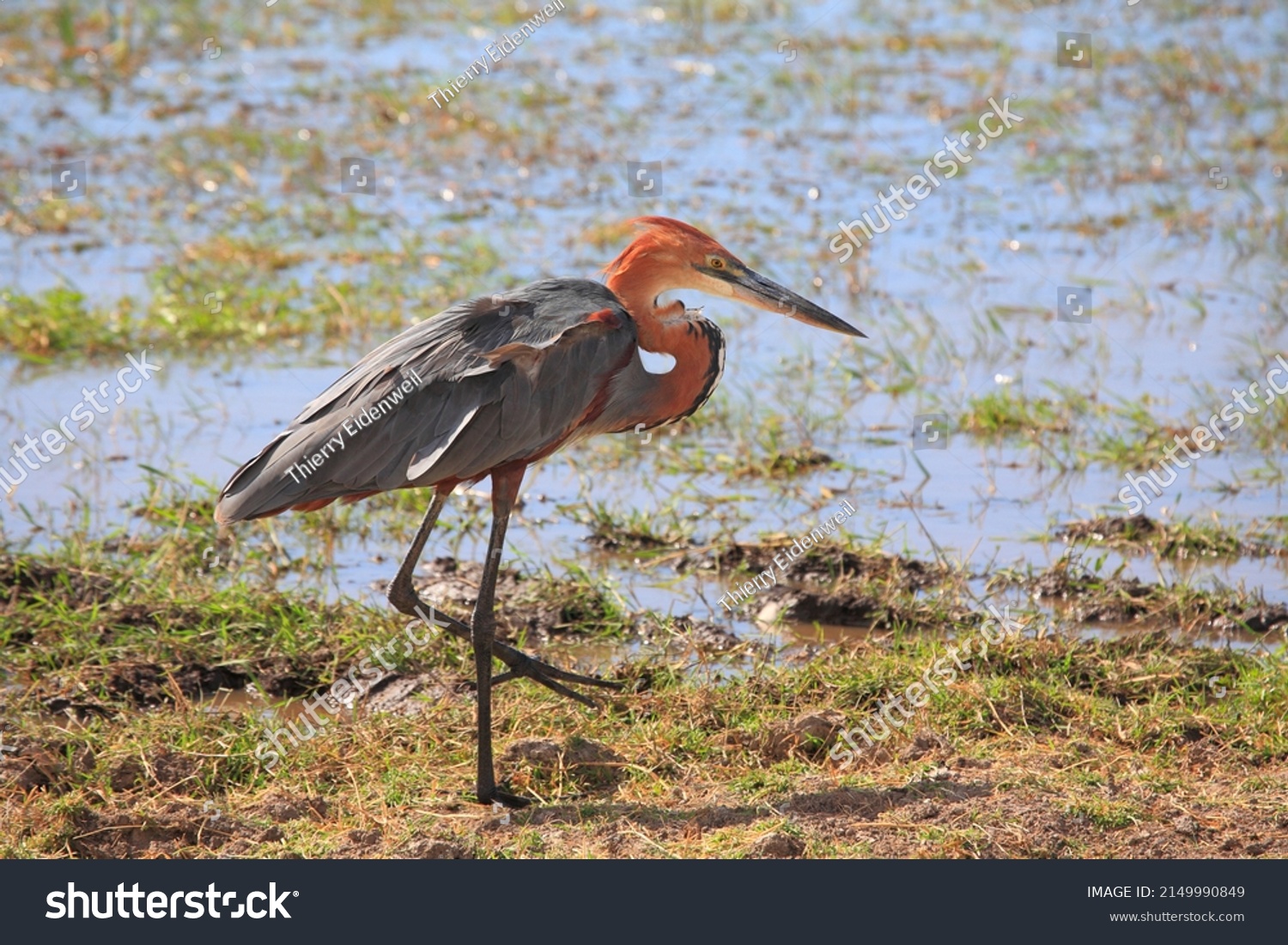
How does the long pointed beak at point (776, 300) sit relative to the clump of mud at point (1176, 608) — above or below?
above

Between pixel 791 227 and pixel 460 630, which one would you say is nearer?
pixel 460 630

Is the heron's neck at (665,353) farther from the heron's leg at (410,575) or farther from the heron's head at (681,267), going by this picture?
the heron's leg at (410,575)

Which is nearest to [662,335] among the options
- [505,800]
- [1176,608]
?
[505,800]

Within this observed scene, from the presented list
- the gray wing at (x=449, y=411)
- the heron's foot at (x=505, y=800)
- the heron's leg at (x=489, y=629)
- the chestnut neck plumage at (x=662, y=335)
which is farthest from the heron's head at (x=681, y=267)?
the heron's foot at (x=505, y=800)

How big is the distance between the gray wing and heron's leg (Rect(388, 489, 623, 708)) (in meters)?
0.23

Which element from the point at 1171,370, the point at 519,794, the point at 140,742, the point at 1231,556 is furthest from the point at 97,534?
the point at 1171,370

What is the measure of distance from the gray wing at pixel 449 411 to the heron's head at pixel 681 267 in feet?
0.69

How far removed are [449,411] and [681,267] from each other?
0.92m

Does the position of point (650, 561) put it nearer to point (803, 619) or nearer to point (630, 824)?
point (803, 619)

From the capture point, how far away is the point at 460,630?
18.1 ft

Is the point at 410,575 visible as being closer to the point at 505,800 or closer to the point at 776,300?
the point at 505,800

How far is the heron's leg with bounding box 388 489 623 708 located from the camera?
537 centimetres

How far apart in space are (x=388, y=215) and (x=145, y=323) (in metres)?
2.51

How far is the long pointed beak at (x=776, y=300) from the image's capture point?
5.54 m
